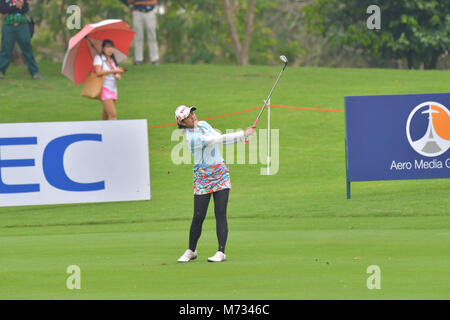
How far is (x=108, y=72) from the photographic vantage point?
65.5 ft

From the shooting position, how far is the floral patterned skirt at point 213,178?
10.5 m

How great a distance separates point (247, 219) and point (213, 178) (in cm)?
532

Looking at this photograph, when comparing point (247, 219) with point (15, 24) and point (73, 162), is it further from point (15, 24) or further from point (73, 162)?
point (15, 24)

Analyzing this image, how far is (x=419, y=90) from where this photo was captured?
90.7 feet

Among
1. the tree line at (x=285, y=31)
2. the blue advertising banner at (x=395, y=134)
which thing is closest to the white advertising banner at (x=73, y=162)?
the blue advertising banner at (x=395, y=134)

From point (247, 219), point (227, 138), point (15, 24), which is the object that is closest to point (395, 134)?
point (247, 219)

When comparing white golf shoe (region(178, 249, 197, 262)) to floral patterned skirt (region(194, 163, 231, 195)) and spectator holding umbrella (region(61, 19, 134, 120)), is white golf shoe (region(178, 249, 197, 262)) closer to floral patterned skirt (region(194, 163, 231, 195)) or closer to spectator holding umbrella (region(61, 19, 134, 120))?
floral patterned skirt (region(194, 163, 231, 195))

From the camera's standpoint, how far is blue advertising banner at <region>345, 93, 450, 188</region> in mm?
16875

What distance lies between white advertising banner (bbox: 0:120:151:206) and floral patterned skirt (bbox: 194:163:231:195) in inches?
280

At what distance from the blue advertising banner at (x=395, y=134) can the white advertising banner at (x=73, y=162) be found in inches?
155

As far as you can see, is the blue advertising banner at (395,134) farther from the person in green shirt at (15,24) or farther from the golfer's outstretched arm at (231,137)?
the person in green shirt at (15,24)

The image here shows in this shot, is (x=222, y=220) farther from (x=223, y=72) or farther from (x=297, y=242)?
(x=223, y=72)

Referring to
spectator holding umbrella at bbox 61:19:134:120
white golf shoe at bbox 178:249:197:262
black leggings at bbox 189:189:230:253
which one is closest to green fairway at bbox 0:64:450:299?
white golf shoe at bbox 178:249:197:262
